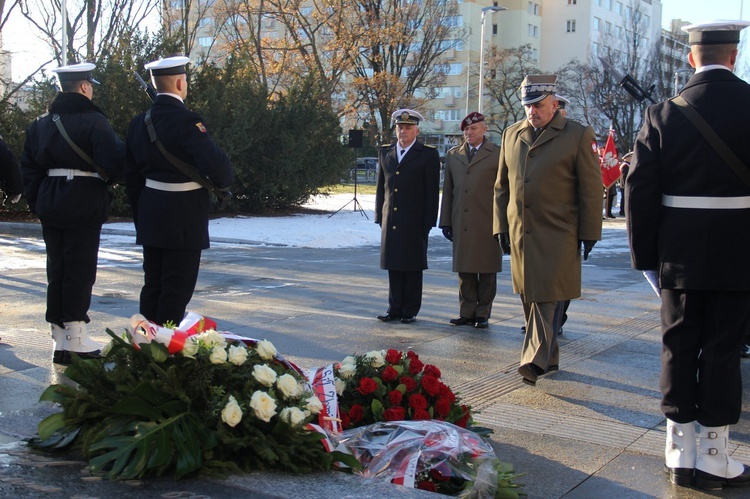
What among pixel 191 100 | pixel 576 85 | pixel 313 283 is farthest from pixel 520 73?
pixel 313 283

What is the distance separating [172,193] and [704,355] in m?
3.44

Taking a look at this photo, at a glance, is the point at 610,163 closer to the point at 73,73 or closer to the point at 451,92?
the point at 73,73

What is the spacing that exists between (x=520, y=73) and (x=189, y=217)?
2255 inches

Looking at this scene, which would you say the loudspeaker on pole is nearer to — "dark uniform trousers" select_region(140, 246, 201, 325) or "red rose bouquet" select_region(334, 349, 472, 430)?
"dark uniform trousers" select_region(140, 246, 201, 325)

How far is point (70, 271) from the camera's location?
6.36 m

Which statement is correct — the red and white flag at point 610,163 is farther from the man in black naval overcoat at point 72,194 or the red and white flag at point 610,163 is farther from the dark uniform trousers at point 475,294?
the man in black naval overcoat at point 72,194

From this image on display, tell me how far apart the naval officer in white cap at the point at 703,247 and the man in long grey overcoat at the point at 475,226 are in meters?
4.13

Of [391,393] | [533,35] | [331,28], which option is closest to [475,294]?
[391,393]

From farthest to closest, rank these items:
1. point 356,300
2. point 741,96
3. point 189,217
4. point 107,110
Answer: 1. point 107,110
2. point 356,300
3. point 189,217
4. point 741,96

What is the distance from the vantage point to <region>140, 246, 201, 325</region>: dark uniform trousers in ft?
18.6

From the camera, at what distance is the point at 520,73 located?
60625 millimetres

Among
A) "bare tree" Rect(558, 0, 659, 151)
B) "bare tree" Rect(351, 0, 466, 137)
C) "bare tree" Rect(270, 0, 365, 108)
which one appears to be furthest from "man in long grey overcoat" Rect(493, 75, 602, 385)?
"bare tree" Rect(558, 0, 659, 151)

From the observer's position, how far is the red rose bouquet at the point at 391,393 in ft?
13.5

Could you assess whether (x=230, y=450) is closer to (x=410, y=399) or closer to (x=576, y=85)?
(x=410, y=399)
